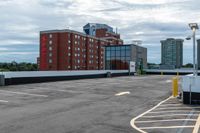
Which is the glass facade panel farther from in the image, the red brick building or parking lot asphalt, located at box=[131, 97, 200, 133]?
parking lot asphalt, located at box=[131, 97, 200, 133]

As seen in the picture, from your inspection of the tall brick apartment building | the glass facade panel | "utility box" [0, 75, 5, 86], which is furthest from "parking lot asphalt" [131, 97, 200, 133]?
the tall brick apartment building

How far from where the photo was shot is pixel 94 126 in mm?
9219

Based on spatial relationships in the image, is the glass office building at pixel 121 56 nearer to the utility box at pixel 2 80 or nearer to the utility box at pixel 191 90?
the utility box at pixel 2 80

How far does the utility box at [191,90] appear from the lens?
1519cm

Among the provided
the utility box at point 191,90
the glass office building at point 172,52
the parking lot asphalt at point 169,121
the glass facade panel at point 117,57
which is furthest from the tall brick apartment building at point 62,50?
the parking lot asphalt at point 169,121

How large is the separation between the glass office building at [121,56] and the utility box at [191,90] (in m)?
57.3

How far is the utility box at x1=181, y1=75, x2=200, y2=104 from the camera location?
15.2 m

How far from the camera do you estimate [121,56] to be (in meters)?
75.8

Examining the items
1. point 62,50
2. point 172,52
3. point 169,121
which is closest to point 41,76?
point 169,121

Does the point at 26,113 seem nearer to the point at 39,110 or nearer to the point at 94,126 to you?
the point at 39,110

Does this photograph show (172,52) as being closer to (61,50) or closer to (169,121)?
(61,50)

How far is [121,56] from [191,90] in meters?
60.5

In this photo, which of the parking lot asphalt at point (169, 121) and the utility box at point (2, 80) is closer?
the parking lot asphalt at point (169, 121)

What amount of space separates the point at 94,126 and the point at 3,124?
264cm
